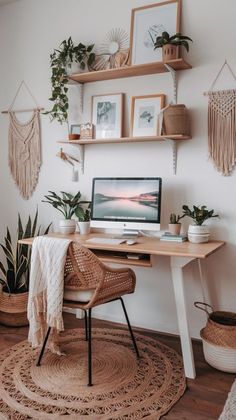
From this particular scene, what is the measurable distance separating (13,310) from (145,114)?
1800 mm

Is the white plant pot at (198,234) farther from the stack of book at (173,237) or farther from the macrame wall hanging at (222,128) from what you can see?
the macrame wall hanging at (222,128)

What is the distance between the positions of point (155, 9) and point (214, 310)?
7.20 ft

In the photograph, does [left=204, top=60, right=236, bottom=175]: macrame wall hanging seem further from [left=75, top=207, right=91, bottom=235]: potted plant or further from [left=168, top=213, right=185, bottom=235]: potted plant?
[left=75, top=207, right=91, bottom=235]: potted plant

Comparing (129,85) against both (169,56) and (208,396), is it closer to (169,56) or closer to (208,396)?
(169,56)

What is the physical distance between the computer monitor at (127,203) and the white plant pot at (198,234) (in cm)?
23

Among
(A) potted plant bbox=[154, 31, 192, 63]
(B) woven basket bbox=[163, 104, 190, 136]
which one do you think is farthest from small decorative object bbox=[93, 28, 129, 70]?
(B) woven basket bbox=[163, 104, 190, 136]

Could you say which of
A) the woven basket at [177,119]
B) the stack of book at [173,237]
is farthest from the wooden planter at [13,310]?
the woven basket at [177,119]

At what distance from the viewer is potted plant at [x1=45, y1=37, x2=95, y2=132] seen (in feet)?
9.55

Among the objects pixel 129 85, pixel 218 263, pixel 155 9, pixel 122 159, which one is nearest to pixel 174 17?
pixel 155 9

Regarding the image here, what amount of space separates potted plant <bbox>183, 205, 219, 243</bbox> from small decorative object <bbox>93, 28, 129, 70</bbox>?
1.24 meters

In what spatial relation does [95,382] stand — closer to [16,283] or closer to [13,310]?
[13,310]

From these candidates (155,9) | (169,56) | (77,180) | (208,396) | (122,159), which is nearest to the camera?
(208,396)

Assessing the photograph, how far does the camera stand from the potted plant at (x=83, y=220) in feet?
9.36

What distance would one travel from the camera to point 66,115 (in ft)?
9.91
